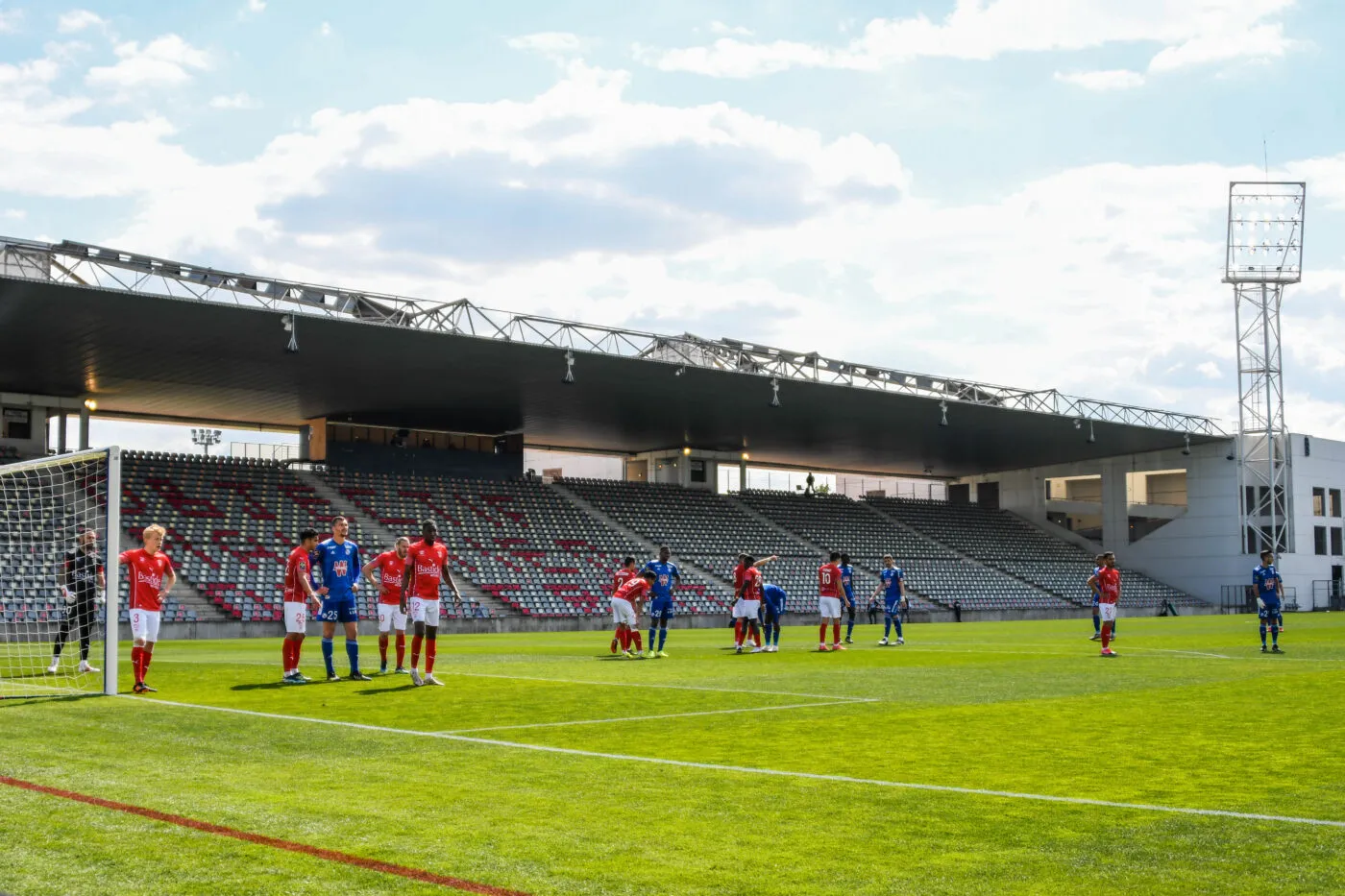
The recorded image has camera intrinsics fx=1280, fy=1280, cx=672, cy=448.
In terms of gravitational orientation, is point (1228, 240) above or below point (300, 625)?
above

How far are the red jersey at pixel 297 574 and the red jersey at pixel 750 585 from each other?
9.50 m

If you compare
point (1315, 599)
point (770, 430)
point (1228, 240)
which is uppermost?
point (1228, 240)

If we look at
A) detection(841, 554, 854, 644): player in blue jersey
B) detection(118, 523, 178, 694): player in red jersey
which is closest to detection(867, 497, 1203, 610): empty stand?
detection(841, 554, 854, 644): player in blue jersey

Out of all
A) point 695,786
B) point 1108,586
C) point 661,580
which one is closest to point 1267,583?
point 1108,586

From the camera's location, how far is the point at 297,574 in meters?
14.9

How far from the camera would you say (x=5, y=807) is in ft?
22.4

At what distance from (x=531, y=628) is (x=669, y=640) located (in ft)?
34.1

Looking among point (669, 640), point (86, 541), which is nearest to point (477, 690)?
point (86, 541)

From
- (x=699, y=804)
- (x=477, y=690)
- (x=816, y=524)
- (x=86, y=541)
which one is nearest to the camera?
(x=699, y=804)

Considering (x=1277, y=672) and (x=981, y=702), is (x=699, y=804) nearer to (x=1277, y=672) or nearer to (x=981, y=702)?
(x=981, y=702)

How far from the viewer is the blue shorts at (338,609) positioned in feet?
50.3

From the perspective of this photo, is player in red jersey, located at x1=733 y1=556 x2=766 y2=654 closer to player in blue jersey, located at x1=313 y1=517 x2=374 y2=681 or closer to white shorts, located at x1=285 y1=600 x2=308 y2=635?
player in blue jersey, located at x1=313 y1=517 x2=374 y2=681

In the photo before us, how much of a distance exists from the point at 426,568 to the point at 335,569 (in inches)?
59.6

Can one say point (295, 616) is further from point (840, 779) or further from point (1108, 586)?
point (1108, 586)
